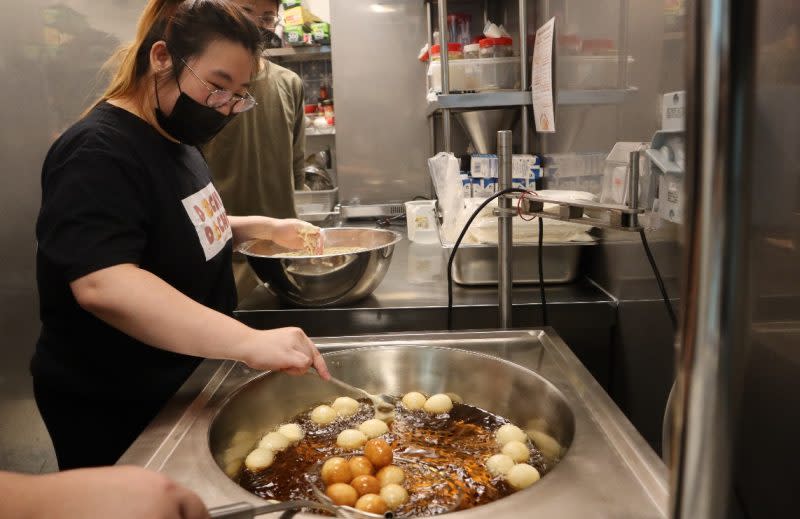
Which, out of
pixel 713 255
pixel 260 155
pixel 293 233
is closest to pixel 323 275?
pixel 293 233

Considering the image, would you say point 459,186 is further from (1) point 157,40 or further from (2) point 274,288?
(1) point 157,40

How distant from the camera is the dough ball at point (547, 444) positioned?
0.96 metres

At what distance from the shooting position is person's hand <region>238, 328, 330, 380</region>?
0.98 m

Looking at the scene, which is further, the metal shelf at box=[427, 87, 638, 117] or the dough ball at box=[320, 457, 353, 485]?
the metal shelf at box=[427, 87, 638, 117]

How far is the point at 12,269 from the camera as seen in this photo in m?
2.10

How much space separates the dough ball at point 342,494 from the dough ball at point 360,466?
→ 1.6 inches

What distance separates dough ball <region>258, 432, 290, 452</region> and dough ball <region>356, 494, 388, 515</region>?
25 centimetres

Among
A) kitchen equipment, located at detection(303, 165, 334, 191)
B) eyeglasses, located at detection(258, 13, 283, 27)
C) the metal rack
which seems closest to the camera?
the metal rack

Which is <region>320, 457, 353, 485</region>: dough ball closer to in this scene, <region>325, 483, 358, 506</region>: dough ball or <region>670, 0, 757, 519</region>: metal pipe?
<region>325, 483, 358, 506</region>: dough ball

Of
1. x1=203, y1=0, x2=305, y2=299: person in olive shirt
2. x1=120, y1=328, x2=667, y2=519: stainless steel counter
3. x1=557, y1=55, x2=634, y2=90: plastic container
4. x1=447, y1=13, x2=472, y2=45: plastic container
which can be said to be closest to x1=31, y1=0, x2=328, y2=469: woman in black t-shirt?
x1=120, y1=328, x2=667, y2=519: stainless steel counter

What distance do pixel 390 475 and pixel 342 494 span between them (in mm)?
94

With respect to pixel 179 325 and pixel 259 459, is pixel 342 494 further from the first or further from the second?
pixel 179 325

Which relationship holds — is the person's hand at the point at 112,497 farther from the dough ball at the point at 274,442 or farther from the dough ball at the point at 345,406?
the dough ball at the point at 345,406

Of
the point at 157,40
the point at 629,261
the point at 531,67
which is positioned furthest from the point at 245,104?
the point at 531,67
